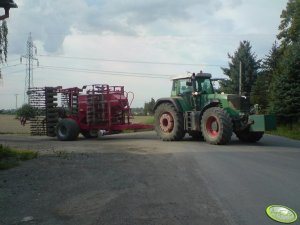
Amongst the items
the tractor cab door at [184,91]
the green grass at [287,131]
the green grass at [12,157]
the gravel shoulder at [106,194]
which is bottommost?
the gravel shoulder at [106,194]

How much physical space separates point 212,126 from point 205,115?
0.52 meters

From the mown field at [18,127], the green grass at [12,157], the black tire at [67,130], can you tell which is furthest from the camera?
the mown field at [18,127]

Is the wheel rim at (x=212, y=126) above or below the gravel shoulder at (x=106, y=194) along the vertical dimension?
above

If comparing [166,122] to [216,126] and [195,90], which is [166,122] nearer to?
[195,90]

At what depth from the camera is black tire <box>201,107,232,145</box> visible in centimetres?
1694

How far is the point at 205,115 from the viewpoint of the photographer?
58.8ft

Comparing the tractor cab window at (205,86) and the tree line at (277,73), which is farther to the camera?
the tree line at (277,73)

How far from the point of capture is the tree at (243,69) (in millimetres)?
48844

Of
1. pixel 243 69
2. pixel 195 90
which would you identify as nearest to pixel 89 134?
pixel 195 90

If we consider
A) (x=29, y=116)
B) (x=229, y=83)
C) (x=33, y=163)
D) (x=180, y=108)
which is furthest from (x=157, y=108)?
(x=229, y=83)

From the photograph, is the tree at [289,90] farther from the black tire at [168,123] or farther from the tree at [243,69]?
the tree at [243,69]

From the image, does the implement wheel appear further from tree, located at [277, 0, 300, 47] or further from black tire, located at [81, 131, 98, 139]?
tree, located at [277, 0, 300, 47]

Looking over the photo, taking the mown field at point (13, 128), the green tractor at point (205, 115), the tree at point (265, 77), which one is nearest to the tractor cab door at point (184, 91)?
the green tractor at point (205, 115)

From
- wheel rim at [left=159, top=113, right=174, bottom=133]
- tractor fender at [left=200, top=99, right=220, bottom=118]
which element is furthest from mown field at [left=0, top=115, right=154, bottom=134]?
tractor fender at [left=200, top=99, right=220, bottom=118]
